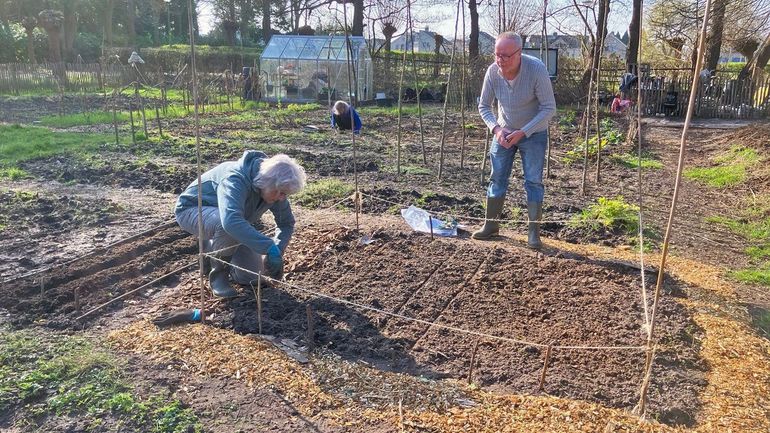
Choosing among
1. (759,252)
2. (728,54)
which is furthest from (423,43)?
(759,252)

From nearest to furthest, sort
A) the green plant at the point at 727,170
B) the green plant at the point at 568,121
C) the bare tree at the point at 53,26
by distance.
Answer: the green plant at the point at 727,170
the green plant at the point at 568,121
the bare tree at the point at 53,26

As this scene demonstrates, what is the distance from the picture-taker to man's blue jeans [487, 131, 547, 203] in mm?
4758

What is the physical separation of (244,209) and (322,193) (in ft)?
10.1

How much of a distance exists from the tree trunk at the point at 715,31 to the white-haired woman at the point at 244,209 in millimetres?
15413

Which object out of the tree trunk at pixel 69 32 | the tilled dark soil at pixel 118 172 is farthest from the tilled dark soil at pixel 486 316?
the tree trunk at pixel 69 32

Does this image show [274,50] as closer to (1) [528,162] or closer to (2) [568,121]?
(2) [568,121]

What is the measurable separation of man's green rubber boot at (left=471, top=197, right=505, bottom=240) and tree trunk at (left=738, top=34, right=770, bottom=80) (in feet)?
52.7

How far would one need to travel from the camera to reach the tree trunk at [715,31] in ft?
51.1

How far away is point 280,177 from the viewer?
3.48 m

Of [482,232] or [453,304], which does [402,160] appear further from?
[453,304]

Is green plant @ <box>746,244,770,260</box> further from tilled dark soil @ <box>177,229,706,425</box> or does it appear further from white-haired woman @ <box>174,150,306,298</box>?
white-haired woman @ <box>174,150,306,298</box>

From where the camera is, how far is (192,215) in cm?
402

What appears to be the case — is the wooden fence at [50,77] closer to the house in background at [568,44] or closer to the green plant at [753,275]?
the house in background at [568,44]

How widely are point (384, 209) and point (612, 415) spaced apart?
3.85 metres
